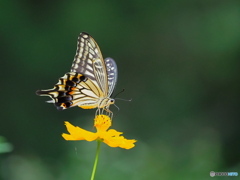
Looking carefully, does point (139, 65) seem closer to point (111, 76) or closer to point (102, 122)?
point (111, 76)

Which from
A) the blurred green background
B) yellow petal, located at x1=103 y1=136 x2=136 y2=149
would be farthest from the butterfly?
the blurred green background

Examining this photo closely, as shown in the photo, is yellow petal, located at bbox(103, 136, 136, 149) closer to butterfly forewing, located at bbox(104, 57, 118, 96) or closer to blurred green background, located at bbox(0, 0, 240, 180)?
butterfly forewing, located at bbox(104, 57, 118, 96)

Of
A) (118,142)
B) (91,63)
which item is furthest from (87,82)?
(118,142)

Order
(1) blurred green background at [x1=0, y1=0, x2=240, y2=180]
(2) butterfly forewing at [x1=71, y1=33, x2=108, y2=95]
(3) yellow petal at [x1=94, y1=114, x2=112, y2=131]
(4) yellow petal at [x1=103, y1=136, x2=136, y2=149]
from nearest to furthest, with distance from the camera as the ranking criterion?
(4) yellow petal at [x1=103, y1=136, x2=136, y2=149], (3) yellow petal at [x1=94, y1=114, x2=112, y2=131], (2) butterfly forewing at [x1=71, y1=33, x2=108, y2=95], (1) blurred green background at [x1=0, y1=0, x2=240, y2=180]

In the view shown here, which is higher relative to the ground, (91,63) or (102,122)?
(91,63)

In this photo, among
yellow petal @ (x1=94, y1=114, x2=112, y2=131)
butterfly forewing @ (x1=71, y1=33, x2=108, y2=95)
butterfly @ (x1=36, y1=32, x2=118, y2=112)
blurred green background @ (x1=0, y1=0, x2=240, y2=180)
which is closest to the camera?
yellow petal @ (x1=94, y1=114, x2=112, y2=131)

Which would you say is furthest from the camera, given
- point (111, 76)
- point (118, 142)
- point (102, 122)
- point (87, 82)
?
point (111, 76)

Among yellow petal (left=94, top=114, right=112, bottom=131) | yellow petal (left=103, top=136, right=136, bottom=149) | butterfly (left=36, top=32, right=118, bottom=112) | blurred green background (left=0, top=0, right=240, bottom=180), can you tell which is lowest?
yellow petal (left=103, top=136, right=136, bottom=149)
